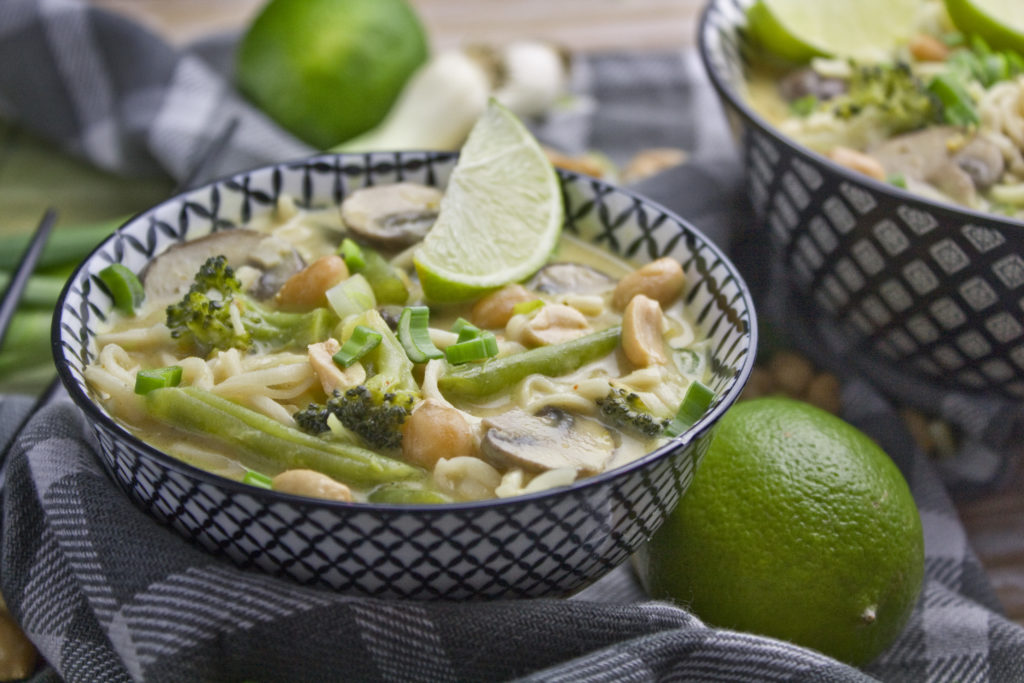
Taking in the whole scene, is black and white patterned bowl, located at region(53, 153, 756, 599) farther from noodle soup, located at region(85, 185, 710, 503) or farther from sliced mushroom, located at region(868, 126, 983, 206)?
sliced mushroom, located at region(868, 126, 983, 206)

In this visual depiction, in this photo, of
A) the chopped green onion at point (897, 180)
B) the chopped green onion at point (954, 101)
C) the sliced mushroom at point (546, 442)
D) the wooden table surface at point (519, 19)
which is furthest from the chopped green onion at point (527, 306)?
the wooden table surface at point (519, 19)

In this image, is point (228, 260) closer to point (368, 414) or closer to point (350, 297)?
point (350, 297)

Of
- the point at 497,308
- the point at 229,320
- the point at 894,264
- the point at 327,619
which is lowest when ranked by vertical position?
the point at 327,619

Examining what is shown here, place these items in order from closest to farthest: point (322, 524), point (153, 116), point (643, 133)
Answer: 1. point (322, 524)
2. point (153, 116)
3. point (643, 133)

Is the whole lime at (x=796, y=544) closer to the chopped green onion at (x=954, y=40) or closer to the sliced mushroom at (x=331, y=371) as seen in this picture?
the sliced mushroom at (x=331, y=371)

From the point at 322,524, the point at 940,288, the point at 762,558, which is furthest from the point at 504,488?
the point at 940,288

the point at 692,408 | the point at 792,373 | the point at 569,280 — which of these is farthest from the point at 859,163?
the point at 692,408

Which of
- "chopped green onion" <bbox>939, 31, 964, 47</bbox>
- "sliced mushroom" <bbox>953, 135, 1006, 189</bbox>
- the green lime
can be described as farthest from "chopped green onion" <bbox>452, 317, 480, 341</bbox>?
the green lime

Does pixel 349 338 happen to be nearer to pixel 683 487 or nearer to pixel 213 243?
pixel 213 243
